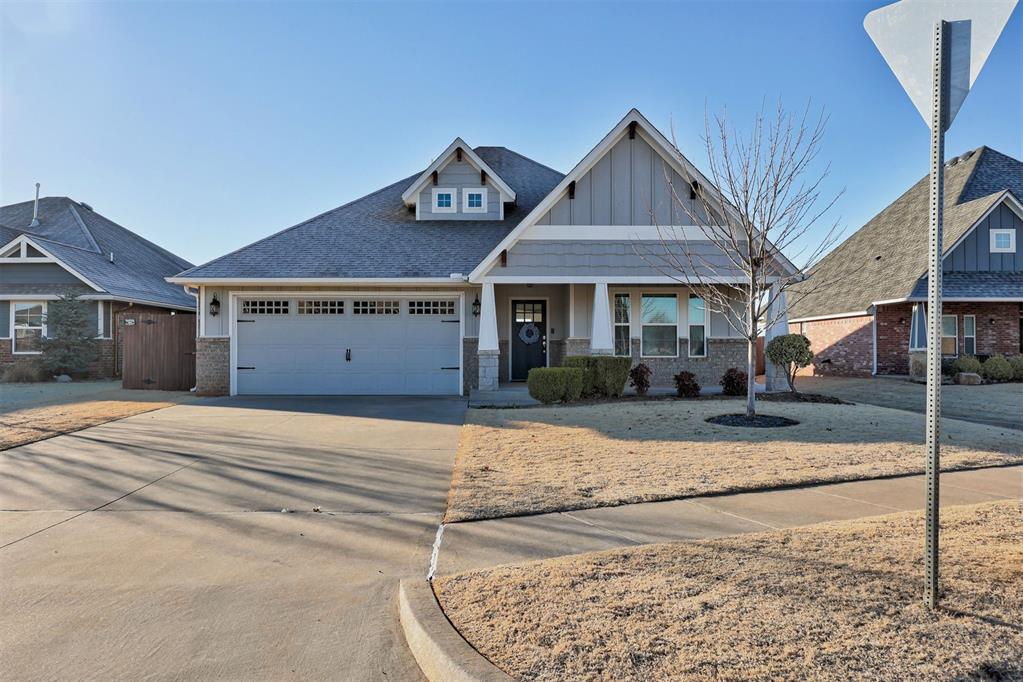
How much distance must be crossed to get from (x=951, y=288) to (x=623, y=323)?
37.4 ft

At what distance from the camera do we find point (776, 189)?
427 inches

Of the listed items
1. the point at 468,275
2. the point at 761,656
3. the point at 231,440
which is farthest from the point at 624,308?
the point at 761,656

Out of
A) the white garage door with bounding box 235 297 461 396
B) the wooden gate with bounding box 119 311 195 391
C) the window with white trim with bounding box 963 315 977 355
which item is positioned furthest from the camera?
the window with white trim with bounding box 963 315 977 355

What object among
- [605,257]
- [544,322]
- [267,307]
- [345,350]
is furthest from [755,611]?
[267,307]

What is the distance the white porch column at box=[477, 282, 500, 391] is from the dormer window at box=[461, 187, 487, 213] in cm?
450

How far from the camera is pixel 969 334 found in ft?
66.9

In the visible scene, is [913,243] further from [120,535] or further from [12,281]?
[12,281]

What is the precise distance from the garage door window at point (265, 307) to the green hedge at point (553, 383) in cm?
691

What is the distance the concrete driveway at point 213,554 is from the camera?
128 inches

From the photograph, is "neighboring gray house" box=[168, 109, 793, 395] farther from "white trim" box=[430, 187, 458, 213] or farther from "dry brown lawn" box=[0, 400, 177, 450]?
"dry brown lawn" box=[0, 400, 177, 450]

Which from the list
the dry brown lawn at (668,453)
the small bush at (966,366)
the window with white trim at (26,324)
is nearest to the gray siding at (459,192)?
the dry brown lawn at (668,453)

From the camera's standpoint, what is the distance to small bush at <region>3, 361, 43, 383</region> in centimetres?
1919

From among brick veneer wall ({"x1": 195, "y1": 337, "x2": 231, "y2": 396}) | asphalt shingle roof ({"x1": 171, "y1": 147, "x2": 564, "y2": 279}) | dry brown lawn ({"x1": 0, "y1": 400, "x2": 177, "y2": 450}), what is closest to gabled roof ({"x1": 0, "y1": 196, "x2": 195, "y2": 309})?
brick veneer wall ({"x1": 195, "y1": 337, "x2": 231, "y2": 396})

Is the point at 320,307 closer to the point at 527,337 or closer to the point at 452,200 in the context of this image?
the point at 452,200
